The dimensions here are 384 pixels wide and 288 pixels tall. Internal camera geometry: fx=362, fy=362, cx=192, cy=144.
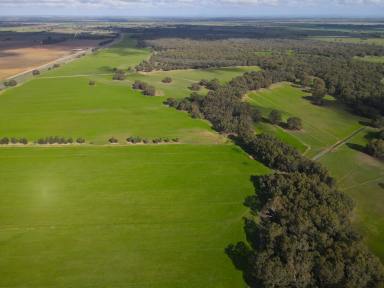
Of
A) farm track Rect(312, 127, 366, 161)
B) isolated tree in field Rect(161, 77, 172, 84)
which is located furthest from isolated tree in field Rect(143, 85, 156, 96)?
farm track Rect(312, 127, 366, 161)

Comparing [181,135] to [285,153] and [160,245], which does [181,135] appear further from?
[160,245]

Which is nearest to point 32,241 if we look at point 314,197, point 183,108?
point 314,197

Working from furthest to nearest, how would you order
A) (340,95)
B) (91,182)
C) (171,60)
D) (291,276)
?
(171,60) < (340,95) < (91,182) < (291,276)

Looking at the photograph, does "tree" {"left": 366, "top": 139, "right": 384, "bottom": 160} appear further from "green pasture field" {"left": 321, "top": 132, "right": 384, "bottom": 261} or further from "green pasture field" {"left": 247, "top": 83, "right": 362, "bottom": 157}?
"green pasture field" {"left": 247, "top": 83, "right": 362, "bottom": 157}

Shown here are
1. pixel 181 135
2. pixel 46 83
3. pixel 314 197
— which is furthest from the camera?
pixel 46 83

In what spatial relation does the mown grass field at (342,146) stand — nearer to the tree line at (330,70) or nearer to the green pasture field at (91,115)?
the tree line at (330,70)

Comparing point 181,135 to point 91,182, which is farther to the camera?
point 181,135

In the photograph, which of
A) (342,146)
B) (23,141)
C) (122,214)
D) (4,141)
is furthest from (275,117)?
(4,141)
